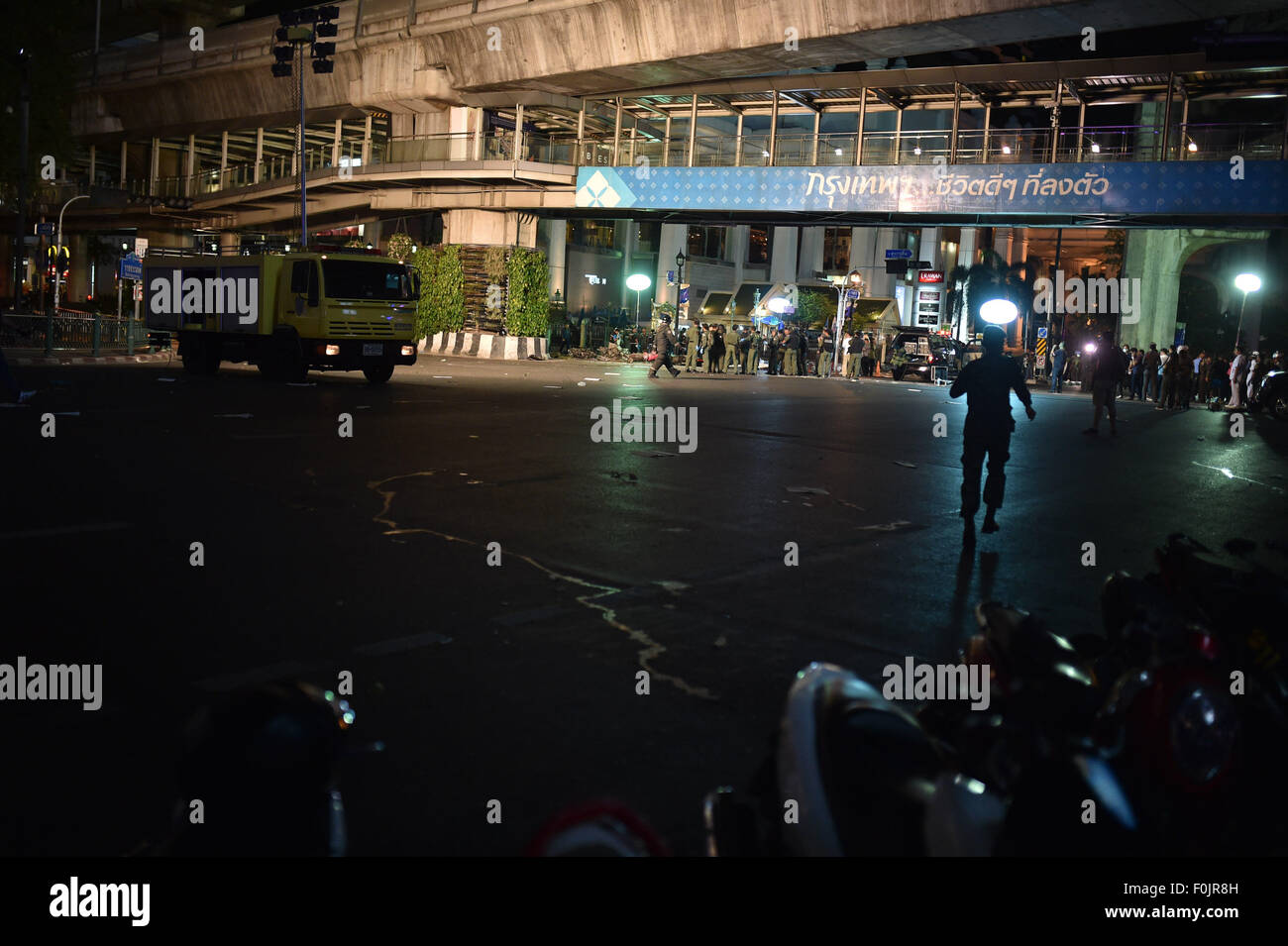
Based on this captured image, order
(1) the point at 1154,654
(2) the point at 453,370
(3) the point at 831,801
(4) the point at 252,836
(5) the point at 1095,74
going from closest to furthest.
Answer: (4) the point at 252,836 < (3) the point at 831,801 < (1) the point at 1154,654 < (2) the point at 453,370 < (5) the point at 1095,74

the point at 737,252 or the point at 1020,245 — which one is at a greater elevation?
the point at 1020,245

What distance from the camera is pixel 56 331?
31.0 m

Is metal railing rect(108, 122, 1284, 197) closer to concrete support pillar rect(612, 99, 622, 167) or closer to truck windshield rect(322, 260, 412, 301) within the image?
concrete support pillar rect(612, 99, 622, 167)

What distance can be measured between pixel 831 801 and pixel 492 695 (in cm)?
233

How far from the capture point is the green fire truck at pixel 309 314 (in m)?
24.0

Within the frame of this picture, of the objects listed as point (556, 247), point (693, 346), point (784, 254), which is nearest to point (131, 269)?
point (693, 346)

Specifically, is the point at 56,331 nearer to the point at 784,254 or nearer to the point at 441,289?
the point at 441,289

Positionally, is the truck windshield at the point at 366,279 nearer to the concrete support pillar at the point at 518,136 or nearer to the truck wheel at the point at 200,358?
the truck wheel at the point at 200,358

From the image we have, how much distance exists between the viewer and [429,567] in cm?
739

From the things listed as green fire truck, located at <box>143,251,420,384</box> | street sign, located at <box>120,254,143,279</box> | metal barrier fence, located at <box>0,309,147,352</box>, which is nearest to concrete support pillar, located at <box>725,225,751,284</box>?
street sign, located at <box>120,254,143,279</box>

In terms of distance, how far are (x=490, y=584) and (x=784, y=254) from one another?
67.3 m

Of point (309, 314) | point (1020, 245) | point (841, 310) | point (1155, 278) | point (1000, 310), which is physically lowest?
point (309, 314)
